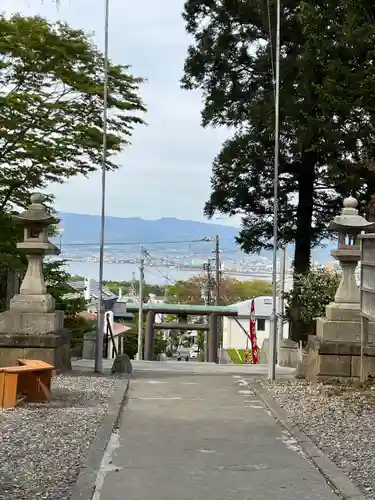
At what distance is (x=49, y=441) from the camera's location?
650cm

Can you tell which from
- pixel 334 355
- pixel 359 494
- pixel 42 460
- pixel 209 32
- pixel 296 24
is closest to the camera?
pixel 359 494

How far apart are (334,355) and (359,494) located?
19.6 ft

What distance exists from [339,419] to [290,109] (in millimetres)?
12360

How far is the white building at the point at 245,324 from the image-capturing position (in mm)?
43531

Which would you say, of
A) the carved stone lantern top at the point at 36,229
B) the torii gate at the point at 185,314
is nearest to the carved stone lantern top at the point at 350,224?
the carved stone lantern top at the point at 36,229

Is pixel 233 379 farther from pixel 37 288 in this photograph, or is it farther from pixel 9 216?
pixel 9 216

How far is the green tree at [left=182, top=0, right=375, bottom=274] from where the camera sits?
17578 mm

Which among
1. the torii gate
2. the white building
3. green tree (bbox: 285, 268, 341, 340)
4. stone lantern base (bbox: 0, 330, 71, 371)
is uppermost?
green tree (bbox: 285, 268, 341, 340)

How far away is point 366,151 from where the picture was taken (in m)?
18.5

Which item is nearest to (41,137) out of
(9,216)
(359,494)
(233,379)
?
(9,216)

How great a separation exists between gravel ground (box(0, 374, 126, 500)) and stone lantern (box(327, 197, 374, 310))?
395 cm

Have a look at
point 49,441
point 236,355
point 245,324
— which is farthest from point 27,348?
point 245,324

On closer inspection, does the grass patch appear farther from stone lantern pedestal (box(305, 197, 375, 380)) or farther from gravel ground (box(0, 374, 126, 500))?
gravel ground (box(0, 374, 126, 500))

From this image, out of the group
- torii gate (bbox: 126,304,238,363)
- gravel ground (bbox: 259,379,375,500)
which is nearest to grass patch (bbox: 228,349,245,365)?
torii gate (bbox: 126,304,238,363)
